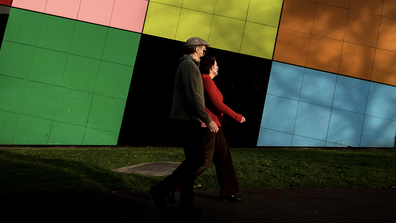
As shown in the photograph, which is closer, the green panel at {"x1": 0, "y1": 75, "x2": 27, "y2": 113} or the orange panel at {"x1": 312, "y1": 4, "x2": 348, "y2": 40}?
the green panel at {"x1": 0, "y1": 75, "x2": 27, "y2": 113}

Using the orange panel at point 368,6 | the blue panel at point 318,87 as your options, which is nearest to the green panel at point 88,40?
the blue panel at point 318,87

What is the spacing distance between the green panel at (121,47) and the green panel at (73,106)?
5.14ft

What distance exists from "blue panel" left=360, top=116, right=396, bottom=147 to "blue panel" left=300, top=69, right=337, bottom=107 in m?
1.57

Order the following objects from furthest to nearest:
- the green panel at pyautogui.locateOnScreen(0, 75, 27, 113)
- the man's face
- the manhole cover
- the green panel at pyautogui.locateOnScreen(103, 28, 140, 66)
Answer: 1. the green panel at pyautogui.locateOnScreen(103, 28, 140, 66)
2. the green panel at pyautogui.locateOnScreen(0, 75, 27, 113)
3. the manhole cover
4. the man's face

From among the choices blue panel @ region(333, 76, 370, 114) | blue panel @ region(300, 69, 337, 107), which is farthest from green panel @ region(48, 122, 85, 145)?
blue panel @ region(333, 76, 370, 114)

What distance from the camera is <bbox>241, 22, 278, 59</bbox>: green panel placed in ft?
35.9

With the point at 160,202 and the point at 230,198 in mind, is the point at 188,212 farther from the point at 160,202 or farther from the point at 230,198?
the point at 230,198

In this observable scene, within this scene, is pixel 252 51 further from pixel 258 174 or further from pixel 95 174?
pixel 95 174

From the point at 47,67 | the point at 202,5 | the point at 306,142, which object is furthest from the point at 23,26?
the point at 306,142

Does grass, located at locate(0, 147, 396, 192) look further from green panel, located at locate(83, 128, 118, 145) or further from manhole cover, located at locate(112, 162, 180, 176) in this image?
green panel, located at locate(83, 128, 118, 145)

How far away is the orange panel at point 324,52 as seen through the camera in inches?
430

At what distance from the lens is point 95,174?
5.30 meters

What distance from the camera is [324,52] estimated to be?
10945 millimetres

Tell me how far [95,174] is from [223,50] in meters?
7.04
